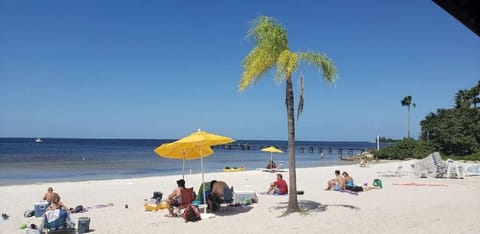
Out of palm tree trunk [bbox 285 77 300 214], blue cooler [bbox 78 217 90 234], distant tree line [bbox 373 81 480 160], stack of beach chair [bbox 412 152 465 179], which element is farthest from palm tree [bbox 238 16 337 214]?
distant tree line [bbox 373 81 480 160]

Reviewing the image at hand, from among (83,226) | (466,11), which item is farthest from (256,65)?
(466,11)

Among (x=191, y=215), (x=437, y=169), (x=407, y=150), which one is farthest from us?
(x=407, y=150)

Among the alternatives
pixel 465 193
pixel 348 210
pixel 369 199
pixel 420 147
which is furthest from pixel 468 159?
pixel 348 210

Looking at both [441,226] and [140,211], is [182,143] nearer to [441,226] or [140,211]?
[140,211]

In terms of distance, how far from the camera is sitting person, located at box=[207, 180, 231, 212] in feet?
37.6

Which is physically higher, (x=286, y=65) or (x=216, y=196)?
(x=286, y=65)

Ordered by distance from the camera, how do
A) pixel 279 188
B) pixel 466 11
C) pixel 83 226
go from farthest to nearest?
1. pixel 279 188
2. pixel 83 226
3. pixel 466 11

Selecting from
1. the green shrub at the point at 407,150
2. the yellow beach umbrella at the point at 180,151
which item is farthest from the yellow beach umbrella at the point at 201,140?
the green shrub at the point at 407,150

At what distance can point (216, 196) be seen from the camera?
11523 mm

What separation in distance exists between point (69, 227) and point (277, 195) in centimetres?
735

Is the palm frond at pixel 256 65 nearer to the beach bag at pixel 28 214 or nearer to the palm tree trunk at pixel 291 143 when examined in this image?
the palm tree trunk at pixel 291 143

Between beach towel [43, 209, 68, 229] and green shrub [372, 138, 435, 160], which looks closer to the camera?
beach towel [43, 209, 68, 229]

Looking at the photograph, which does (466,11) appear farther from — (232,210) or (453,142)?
(453,142)

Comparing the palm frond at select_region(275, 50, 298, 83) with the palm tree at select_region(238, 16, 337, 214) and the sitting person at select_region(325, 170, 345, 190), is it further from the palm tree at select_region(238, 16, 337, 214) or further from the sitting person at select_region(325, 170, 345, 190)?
the sitting person at select_region(325, 170, 345, 190)
